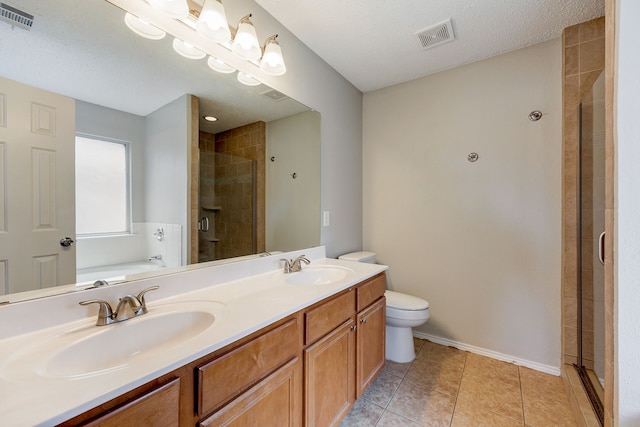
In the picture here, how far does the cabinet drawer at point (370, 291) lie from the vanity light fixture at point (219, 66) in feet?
4.59

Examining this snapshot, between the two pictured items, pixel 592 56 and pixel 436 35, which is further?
pixel 436 35

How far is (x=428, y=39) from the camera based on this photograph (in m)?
1.83

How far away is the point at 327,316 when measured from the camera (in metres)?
1.22

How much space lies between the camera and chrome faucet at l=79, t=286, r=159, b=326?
86 cm

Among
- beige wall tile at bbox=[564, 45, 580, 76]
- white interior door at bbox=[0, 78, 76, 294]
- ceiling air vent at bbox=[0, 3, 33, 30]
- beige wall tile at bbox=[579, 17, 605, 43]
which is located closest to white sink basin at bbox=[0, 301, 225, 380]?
white interior door at bbox=[0, 78, 76, 294]

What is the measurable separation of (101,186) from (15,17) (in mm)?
552

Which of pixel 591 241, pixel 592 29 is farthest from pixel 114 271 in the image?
pixel 592 29

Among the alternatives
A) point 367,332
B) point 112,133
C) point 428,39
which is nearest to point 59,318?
point 112,133

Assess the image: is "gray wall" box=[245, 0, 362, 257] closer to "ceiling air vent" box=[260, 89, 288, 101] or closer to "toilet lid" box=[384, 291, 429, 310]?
"ceiling air vent" box=[260, 89, 288, 101]

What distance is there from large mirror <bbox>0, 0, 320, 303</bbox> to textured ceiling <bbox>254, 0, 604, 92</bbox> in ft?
1.86

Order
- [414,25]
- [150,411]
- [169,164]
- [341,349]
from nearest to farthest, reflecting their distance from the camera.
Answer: [150,411] → [169,164] → [341,349] → [414,25]

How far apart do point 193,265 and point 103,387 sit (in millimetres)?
714

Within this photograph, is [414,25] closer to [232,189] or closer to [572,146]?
[572,146]
